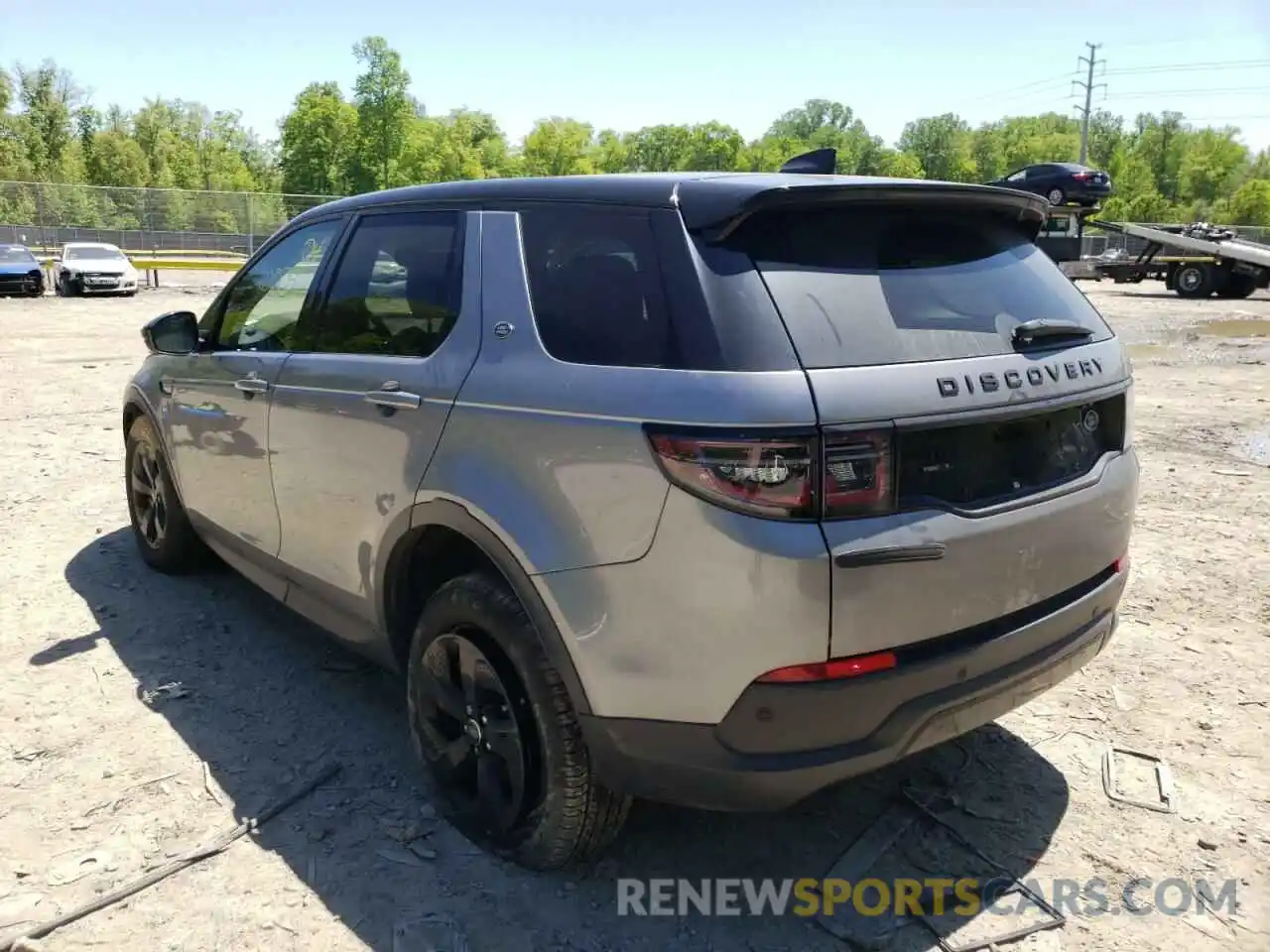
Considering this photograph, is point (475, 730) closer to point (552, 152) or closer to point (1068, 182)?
point (1068, 182)

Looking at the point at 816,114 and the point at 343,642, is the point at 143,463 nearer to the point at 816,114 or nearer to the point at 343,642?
the point at 343,642

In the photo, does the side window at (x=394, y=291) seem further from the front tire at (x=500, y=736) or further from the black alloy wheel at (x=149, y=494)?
the black alloy wheel at (x=149, y=494)

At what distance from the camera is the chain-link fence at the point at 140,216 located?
3728cm

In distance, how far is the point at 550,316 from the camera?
8.57ft

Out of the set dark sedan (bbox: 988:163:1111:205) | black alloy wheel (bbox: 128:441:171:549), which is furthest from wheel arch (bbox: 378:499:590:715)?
dark sedan (bbox: 988:163:1111:205)

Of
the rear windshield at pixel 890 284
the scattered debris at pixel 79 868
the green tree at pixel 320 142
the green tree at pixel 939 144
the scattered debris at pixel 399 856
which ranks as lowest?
the scattered debris at pixel 399 856

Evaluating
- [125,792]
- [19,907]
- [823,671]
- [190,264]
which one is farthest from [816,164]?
[190,264]

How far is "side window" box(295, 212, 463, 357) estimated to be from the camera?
299cm

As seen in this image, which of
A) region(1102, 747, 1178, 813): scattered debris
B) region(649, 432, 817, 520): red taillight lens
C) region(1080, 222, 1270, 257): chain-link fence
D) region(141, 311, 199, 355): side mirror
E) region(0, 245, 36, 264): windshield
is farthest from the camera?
region(1080, 222, 1270, 257): chain-link fence

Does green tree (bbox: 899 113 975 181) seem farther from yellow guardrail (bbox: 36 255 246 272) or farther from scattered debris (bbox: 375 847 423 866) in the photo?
scattered debris (bbox: 375 847 423 866)

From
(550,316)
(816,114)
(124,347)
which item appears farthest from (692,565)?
(816,114)

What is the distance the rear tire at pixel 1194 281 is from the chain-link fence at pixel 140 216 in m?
32.2

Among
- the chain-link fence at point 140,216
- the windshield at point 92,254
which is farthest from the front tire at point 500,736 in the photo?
the chain-link fence at point 140,216

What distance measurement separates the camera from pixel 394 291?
3.22 m
